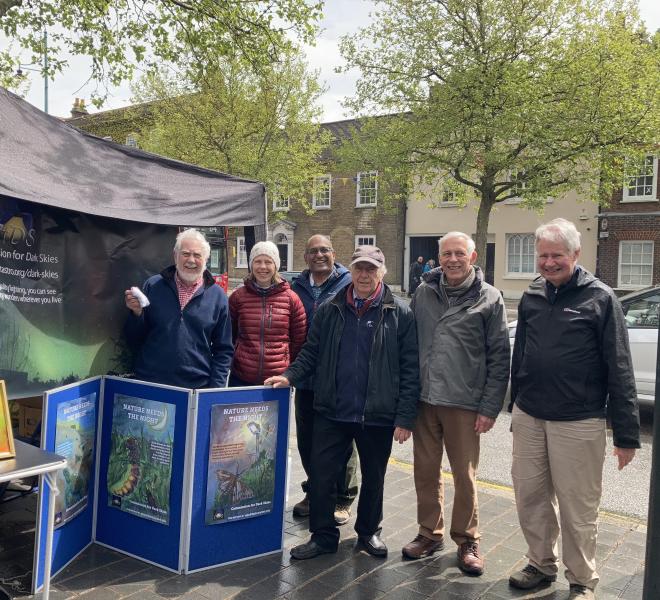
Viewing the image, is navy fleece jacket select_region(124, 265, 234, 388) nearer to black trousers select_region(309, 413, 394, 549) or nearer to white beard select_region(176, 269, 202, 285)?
white beard select_region(176, 269, 202, 285)

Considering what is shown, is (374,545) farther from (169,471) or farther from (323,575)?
(169,471)

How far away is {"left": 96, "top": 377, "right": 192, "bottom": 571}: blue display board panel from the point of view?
3.59 metres

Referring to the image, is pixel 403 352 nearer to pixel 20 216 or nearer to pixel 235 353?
pixel 235 353

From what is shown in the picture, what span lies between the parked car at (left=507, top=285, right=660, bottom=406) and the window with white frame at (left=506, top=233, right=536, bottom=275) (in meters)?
19.0

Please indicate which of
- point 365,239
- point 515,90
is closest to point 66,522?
point 515,90

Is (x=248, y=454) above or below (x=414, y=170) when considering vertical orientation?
below

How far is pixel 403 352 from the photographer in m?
3.81

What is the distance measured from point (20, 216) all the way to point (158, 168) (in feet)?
3.94

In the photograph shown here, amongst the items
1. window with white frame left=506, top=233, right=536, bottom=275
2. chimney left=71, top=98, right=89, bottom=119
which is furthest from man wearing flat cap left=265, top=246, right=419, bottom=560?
chimney left=71, top=98, right=89, bottom=119

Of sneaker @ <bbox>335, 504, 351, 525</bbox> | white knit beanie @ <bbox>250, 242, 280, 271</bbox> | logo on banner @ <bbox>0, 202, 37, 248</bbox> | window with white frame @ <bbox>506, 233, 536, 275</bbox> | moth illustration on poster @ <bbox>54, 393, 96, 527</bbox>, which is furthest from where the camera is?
window with white frame @ <bbox>506, 233, 536, 275</bbox>

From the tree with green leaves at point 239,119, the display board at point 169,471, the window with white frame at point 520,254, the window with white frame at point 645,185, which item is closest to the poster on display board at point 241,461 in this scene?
the display board at point 169,471

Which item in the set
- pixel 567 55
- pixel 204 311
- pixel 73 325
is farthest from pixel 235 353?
pixel 567 55

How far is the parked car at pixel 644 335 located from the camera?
24.5ft

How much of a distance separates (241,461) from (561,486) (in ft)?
6.03
